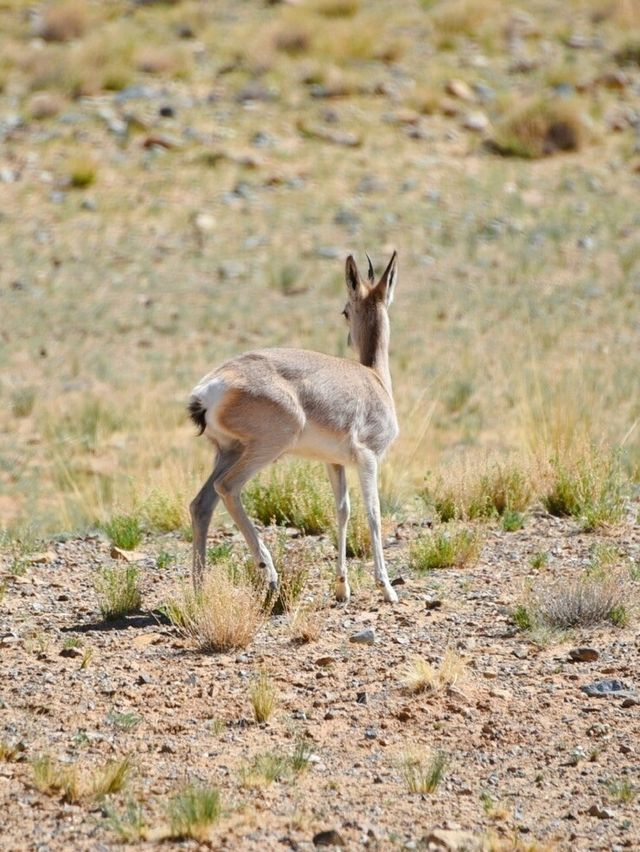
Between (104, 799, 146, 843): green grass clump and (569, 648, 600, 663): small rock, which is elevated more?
(104, 799, 146, 843): green grass clump

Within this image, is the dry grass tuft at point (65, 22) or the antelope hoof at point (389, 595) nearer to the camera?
the antelope hoof at point (389, 595)

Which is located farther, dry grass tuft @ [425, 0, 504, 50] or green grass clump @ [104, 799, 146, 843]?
dry grass tuft @ [425, 0, 504, 50]

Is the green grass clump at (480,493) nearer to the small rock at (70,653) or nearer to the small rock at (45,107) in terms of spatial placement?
the small rock at (70,653)

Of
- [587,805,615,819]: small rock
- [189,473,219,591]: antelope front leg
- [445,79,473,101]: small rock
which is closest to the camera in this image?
[587,805,615,819]: small rock

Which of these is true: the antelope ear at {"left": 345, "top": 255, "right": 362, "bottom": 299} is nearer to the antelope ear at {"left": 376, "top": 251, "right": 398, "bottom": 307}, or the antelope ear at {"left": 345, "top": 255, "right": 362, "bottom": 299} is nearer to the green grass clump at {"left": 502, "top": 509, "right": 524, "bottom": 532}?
the antelope ear at {"left": 376, "top": 251, "right": 398, "bottom": 307}

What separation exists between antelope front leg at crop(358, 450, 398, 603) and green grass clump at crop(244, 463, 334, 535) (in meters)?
1.69

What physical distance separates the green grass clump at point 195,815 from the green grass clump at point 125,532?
187 inches

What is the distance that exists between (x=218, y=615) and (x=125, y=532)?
2864 millimetres

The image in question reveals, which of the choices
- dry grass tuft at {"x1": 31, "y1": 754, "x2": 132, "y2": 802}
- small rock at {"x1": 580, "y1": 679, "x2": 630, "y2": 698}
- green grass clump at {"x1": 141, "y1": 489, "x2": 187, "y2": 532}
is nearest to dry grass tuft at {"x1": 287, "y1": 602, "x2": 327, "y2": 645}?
small rock at {"x1": 580, "y1": 679, "x2": 630, "y2": 698}

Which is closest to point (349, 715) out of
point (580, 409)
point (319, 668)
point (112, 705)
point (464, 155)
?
point (319, 668)

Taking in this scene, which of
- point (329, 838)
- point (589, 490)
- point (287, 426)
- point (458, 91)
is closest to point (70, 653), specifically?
point (287, 426)

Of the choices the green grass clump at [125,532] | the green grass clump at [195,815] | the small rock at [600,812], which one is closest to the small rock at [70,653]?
the green grass clump at [195,815]

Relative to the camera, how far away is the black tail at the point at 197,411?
27.8 feet

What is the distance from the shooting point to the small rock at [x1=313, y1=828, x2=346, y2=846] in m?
5.75
